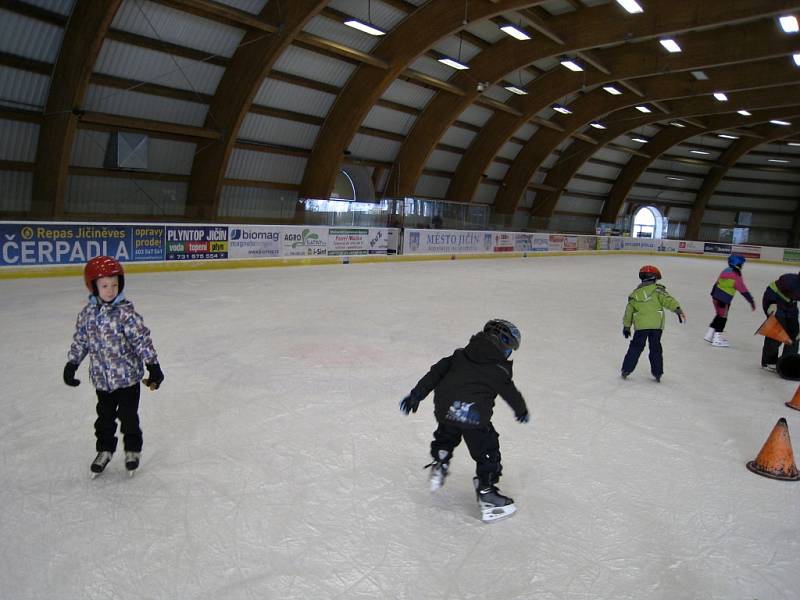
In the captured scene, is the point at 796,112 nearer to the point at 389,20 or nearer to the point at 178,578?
the point at 389,20

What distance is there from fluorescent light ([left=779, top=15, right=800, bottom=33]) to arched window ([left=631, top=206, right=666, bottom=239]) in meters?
28.7

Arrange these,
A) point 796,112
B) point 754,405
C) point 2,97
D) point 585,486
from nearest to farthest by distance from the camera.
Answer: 1. point 585,486
2. point 754,405
3. point 2,97
4. point 796,112

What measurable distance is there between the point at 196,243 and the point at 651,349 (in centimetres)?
1114

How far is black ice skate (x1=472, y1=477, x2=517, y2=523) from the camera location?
10.3ft

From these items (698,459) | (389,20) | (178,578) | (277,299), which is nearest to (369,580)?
(178,578)

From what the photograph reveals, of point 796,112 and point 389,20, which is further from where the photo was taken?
point 796,112

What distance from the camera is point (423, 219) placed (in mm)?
23438

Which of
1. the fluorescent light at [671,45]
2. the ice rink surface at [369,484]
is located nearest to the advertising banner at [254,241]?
the ice rink surface at [369,484]

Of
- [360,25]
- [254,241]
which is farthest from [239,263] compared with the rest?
[360,25]

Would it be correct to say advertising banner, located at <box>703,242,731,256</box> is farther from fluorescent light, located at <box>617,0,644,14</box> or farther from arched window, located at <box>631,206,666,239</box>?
fluorescent light, located at <box>617,0,644,14</box>

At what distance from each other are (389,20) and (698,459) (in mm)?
18788

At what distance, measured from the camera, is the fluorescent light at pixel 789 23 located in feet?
54.9

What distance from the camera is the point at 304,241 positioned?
16625 millimetres

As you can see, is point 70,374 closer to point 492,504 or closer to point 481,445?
point 481,445
